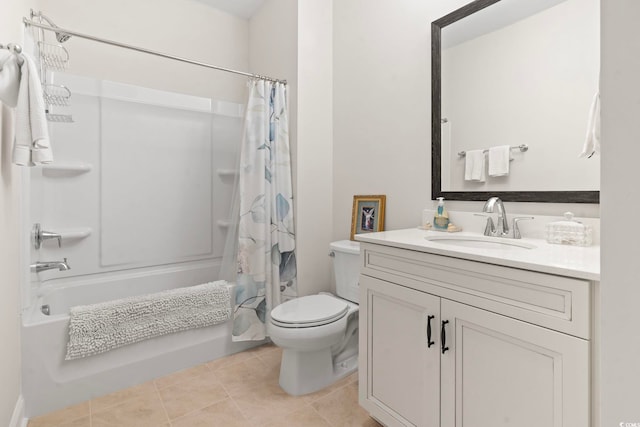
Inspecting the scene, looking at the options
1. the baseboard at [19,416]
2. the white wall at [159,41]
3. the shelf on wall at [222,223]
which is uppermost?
the white wall at [159,41]

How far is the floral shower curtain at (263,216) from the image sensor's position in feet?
7.25

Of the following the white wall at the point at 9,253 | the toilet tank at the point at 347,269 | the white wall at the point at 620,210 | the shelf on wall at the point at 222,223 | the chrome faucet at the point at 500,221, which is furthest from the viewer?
the shelf on wall at the point at 222,223

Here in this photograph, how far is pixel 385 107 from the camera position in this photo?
207cm

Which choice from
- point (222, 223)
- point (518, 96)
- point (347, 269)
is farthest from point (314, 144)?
point (518, 96)

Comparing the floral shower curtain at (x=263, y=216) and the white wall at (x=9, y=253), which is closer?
the white wall at (x=9, y=253)

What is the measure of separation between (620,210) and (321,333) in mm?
1527

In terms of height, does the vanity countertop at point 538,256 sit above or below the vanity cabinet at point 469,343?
above

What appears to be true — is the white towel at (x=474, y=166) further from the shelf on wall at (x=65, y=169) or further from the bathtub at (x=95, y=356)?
the shelf on wall at (x=65, y=169)

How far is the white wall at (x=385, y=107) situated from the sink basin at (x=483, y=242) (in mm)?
200

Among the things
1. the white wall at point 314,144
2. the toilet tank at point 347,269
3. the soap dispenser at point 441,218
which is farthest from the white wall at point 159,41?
the soap dispenser at point 441,218

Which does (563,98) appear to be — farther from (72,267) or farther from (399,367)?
(72,267)

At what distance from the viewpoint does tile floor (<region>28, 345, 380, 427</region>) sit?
5.08 ft

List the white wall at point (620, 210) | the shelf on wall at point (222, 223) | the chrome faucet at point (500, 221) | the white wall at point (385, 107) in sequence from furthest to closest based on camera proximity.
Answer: the shelf on wall at point (222, 223) < the white wall at point (385, 107) < the chrome faucet at point (500, 221) < the white wall at point (620, 210)

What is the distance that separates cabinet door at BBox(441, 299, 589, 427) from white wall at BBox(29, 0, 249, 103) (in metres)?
2.65
